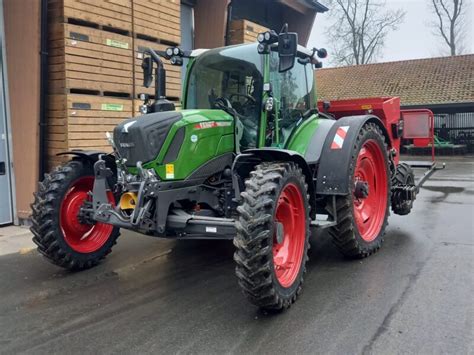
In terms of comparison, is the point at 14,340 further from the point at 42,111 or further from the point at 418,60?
the point at 418,60

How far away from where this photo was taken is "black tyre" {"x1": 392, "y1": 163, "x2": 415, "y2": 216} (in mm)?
6309

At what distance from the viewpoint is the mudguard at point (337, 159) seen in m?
4.56

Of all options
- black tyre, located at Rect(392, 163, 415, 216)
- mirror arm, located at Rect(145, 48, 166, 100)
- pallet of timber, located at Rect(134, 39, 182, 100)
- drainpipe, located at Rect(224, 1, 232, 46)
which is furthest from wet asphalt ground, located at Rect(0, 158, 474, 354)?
drainpipe, located at Rect(224, 1, 232, 46)

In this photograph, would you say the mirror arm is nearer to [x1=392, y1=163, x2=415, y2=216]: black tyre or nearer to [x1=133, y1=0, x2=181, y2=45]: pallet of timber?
[x1=133, y1=0, x2=181, y2=45]: pallet of timber

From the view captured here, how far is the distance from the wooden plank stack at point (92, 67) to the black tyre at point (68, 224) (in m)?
2.00

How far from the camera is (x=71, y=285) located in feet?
14.4

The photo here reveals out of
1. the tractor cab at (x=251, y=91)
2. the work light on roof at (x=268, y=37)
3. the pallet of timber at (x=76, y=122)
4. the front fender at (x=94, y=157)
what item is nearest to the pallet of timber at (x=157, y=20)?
the pallet of timber at (x=76, y=122)

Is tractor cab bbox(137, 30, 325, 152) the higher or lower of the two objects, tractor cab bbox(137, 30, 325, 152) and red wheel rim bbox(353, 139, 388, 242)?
the higher

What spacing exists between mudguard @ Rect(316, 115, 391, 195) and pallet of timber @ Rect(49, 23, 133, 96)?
144 inches

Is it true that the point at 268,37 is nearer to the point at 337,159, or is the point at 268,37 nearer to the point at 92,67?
the point at 337,159

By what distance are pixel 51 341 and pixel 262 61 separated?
298cm

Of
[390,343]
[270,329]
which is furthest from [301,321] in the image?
[390,343]

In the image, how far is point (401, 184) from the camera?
6406 mm

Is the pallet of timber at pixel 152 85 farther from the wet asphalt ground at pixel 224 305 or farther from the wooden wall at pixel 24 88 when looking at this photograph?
the wet asphalt ground at pixel 224 305
